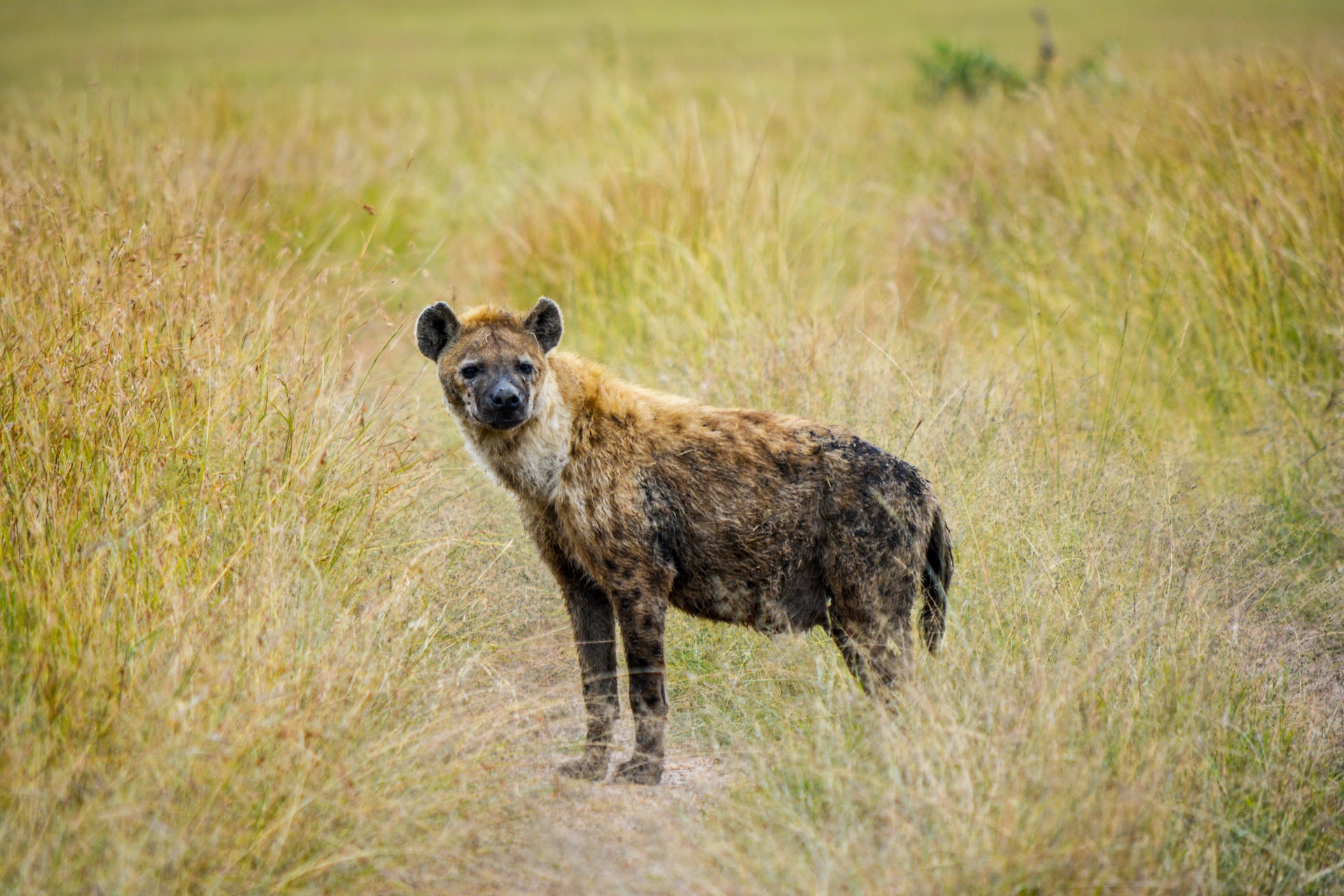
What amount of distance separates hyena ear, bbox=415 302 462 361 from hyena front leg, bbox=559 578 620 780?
37.7 inches

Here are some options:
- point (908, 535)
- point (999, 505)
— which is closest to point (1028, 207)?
point (999, 505)

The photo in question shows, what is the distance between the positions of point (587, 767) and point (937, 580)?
1.29m

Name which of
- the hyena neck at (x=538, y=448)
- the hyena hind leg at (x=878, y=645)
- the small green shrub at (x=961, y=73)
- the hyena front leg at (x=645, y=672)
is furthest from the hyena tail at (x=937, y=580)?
the small green shrub at (x=961, y=73)

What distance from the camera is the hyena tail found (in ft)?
12.7

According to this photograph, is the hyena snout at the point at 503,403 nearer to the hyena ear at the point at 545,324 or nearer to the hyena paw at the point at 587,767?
the hyena ear at the point at 545,324

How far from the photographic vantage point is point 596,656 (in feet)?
13.4

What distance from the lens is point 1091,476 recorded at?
191 inches

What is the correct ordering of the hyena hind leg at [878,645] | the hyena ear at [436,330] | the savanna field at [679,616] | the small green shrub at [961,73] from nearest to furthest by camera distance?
the savanna field at [679,616] → the hyena hind leg at [878,645] → the hyena ear at [436,330] → the small green shrub at [961,73]

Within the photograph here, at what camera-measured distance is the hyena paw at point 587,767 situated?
387 centimetres

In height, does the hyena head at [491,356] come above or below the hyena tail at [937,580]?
above

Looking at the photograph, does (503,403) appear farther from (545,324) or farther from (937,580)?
(937,580)

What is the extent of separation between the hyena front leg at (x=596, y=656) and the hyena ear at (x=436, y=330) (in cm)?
96

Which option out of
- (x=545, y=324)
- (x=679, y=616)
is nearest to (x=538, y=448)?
(x=545, y=324)

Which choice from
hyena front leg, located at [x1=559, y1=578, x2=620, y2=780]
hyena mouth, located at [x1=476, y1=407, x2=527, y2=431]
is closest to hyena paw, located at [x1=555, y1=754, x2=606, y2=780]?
hyena front leg, located at [x1=559, y1=578, x2=620, y2=780]
